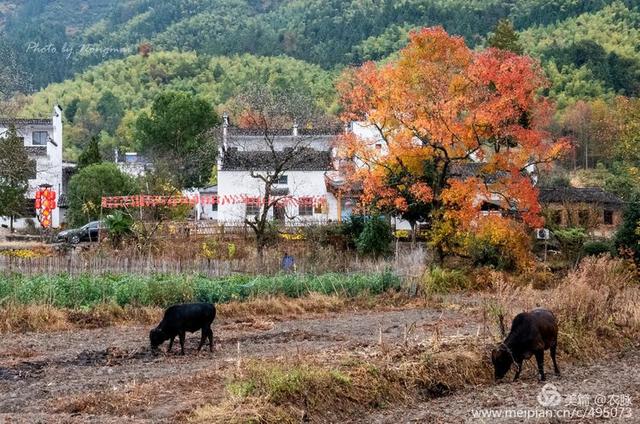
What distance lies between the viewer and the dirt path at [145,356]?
39.9 ft

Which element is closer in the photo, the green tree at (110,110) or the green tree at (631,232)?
the green tree at (631,232)

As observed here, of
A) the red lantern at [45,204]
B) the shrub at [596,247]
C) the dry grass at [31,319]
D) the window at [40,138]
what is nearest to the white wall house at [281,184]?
the red lantern at [45,204]

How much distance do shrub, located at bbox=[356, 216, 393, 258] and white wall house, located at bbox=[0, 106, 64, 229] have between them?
2244 centimetres

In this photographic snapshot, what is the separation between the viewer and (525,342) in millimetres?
14250

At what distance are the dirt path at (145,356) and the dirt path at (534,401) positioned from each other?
2.07 metres

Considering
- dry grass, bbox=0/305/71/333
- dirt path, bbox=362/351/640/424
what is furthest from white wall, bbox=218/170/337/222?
dirt path, bbox=362/351/640/424

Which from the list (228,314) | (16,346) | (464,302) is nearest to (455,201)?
(464,302)

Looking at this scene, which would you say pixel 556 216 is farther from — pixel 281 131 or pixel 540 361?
pixel 540 361

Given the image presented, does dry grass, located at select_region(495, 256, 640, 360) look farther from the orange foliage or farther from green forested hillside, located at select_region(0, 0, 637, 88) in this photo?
green forested hillside, located at select_region(0, 0, 637, 88)

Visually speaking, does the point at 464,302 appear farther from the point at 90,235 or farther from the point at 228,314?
the point at 90,235

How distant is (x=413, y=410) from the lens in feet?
42.5

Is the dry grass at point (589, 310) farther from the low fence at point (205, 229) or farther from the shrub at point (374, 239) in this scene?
the low fence at point (205, 229)

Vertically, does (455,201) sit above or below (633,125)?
below

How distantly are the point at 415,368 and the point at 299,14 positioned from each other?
4481 inches
